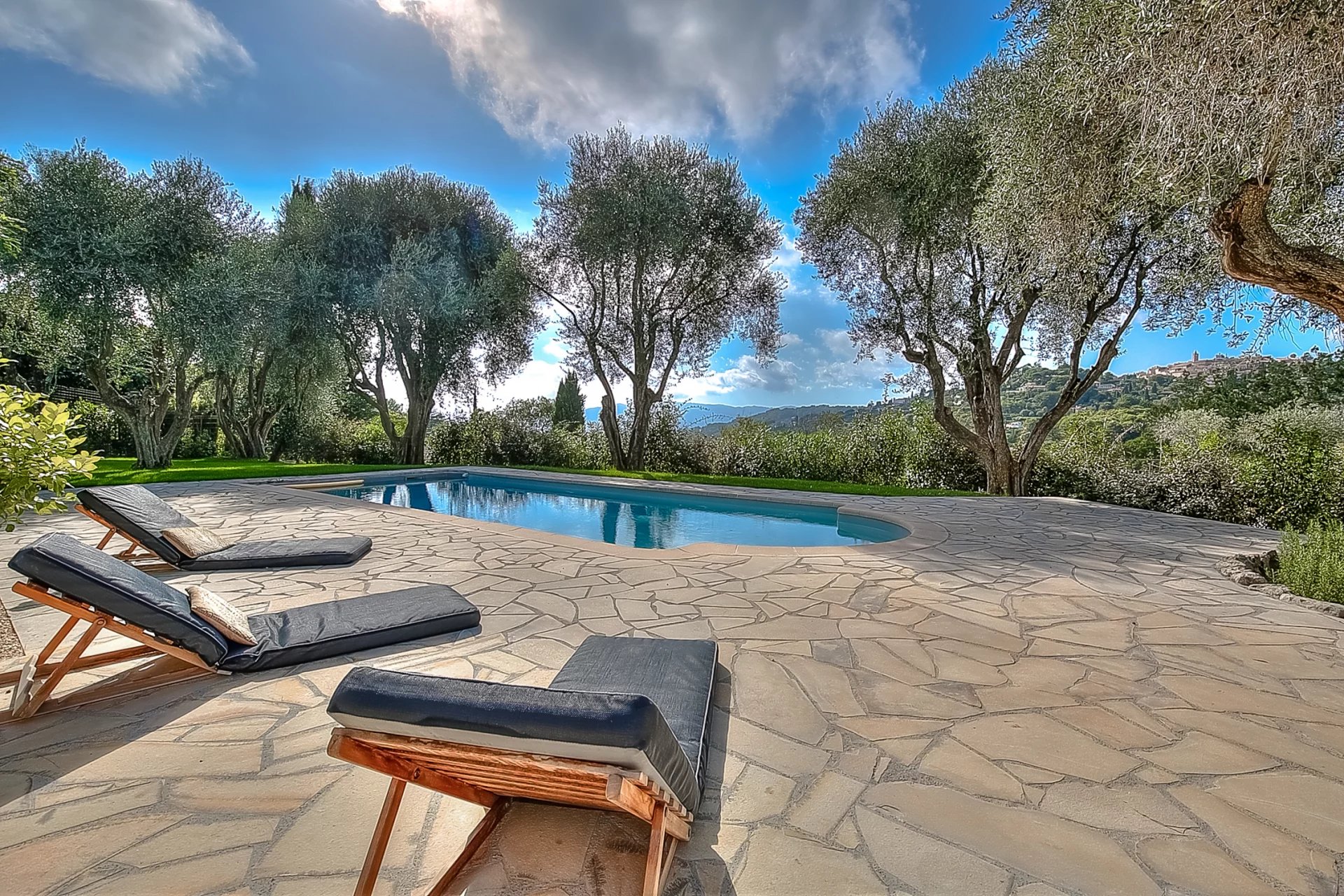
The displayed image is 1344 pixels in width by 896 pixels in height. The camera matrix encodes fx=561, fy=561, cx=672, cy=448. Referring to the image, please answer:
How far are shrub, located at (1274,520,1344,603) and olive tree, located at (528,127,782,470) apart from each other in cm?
1119

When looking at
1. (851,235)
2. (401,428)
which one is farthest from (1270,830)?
(401,428)

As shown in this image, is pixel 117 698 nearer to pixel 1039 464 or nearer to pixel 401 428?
pixel 1039 464

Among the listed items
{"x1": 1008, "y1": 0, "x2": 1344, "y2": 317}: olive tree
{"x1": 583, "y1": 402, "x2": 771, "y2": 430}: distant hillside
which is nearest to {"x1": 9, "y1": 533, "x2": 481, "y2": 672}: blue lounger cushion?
{"x1": 1008, "y1": 0, "x2": 1344, "y2": 317}: olive tree

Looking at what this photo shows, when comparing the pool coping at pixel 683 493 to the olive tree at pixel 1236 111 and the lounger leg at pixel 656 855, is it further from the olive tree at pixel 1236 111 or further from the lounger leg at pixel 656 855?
the lounger leg at pixel 656 855

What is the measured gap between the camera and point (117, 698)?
2.56 m

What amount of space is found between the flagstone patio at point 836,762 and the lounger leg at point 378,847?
15 centimetres

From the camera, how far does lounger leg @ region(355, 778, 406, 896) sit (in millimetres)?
1444

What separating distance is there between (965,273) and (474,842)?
473 inches

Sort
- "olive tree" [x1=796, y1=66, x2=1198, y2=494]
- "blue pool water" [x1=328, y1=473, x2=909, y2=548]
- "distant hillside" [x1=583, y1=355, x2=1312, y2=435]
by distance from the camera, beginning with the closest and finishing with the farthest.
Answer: "blue pool water" [x1=328, y1=473, x2=909, y2=548]
"olive tree" [x1=796, y1=66, x2=1198, y2=494]
"distant hillside" [x1=583, y1=355, x2=1312, y2=435]

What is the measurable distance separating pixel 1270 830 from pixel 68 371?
2394 centimetres

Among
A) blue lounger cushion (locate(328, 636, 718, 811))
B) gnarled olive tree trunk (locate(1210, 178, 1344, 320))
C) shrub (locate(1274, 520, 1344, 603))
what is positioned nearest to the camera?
blue lounger cushion (locate(328, 636, 718, 811))

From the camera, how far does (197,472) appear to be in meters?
12.1

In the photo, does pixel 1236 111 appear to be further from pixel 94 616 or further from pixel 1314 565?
pixel 94 616

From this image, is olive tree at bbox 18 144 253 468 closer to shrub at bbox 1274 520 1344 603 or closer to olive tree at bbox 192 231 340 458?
olive tree at bbox 192 231 340 458
